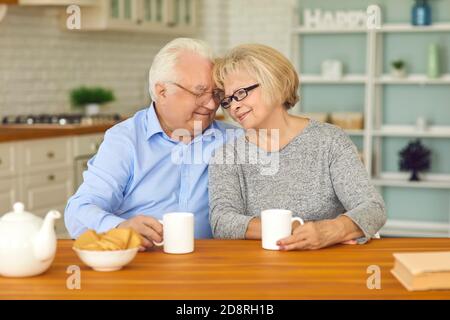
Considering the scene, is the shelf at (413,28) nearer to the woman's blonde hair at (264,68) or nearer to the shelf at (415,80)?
the shelf at (415,80)

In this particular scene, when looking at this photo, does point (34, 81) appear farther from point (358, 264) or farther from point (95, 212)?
point (358, 264)

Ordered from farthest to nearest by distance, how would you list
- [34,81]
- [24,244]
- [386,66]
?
[386,66], [34,81], [24,244]

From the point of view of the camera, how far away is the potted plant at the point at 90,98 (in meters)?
5.62

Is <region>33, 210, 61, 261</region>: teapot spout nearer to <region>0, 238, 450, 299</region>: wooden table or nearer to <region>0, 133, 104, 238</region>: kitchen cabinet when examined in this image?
<region>0, 238, 450, 299</region>: wooden table

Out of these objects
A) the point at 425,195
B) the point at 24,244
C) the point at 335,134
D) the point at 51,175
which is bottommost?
the point at 425,195

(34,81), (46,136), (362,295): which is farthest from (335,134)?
(34,81)

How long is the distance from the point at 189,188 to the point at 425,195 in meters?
4.24

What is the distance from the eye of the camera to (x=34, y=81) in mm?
5367

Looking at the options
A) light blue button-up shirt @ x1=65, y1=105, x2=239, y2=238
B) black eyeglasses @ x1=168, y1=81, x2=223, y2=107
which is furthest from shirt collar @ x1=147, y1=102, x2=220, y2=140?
black eyeglasses @ x1=168, y1=81, x2=223, y2=107

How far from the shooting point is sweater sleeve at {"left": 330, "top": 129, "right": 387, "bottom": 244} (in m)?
2.05

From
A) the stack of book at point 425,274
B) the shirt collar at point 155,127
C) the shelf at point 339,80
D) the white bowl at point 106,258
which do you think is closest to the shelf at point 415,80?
the shelf at point 339,80

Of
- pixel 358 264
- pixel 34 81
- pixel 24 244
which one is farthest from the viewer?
pixel 34 81

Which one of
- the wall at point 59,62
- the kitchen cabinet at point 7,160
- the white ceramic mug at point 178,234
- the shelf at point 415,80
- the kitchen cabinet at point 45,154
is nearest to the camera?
the white ceramic mug at point 178,234

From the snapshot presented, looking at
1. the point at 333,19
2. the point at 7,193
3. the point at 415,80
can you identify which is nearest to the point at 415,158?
the point at 415,80
